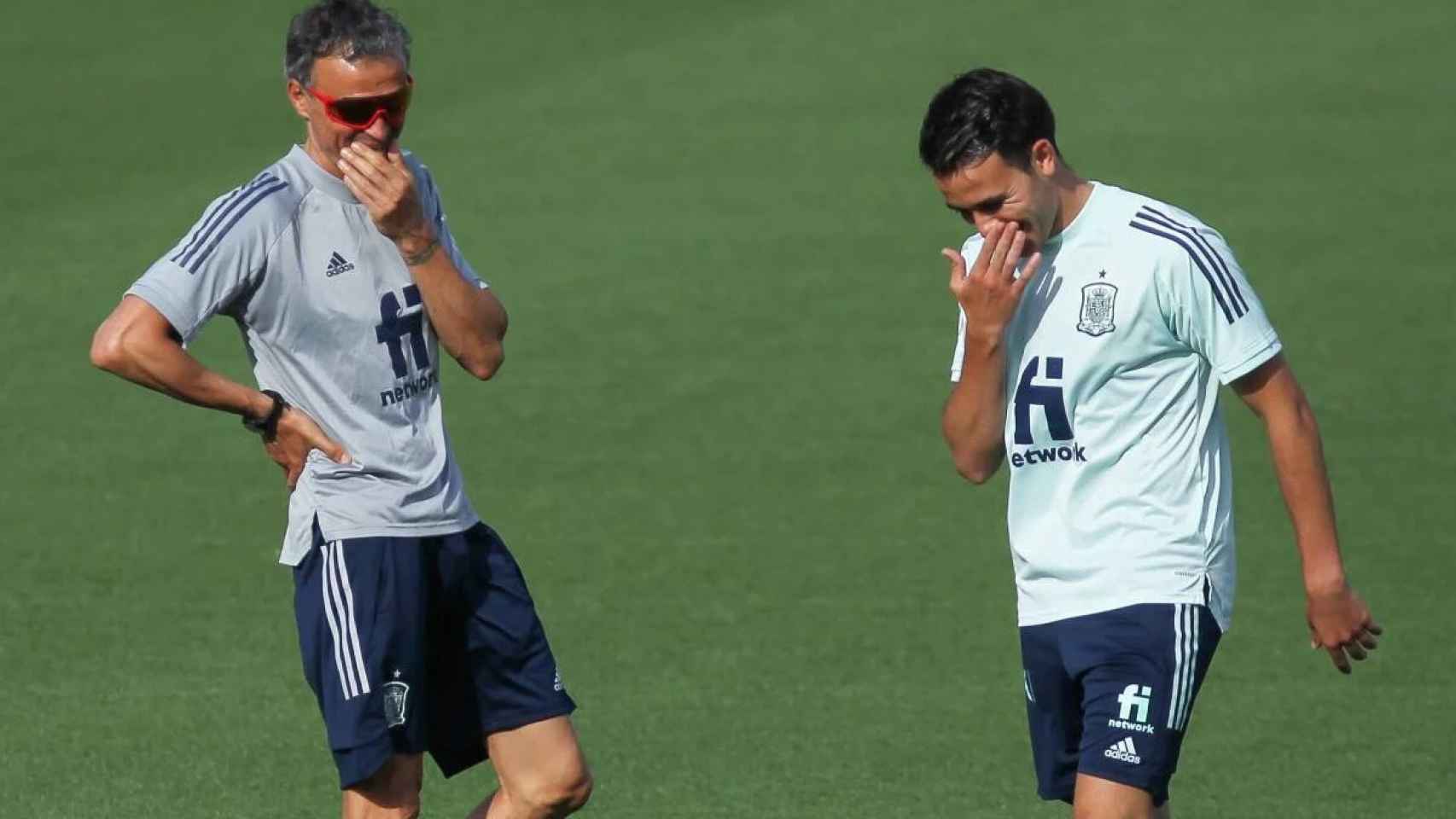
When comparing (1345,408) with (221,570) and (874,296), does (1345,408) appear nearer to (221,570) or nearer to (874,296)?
(874,296)

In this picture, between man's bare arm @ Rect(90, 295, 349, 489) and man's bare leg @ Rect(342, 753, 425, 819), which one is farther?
man's bare leg @ Rect(342, 753, 425, 819)

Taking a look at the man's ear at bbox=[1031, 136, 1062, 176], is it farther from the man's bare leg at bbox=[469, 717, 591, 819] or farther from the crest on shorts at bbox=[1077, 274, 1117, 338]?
the man's bare leg at bbox=[469, 717, 591, 819]

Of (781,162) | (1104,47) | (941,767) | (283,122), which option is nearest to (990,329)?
(941,767)

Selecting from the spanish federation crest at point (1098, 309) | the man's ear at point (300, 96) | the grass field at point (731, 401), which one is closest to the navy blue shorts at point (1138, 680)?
the spanish federation crest at point (1098, 309)

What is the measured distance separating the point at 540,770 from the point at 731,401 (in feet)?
20.2

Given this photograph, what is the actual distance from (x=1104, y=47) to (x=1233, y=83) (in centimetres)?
112

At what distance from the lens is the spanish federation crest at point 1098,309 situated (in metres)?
5.21

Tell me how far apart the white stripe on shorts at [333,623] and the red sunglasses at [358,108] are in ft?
3.21

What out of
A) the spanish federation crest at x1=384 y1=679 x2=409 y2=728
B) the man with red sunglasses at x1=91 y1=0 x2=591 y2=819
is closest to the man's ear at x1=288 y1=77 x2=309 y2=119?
the man with red sunglasses at x1=91 y1=0 x2=591 y2=819

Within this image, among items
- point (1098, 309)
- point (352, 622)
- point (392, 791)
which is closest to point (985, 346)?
point (1098, 309)

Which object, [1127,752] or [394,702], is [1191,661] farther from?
[394,702]

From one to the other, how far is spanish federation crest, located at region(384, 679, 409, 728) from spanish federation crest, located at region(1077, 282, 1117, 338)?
1777 millimetres

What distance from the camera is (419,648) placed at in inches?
220

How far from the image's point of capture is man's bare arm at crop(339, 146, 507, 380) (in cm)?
529
